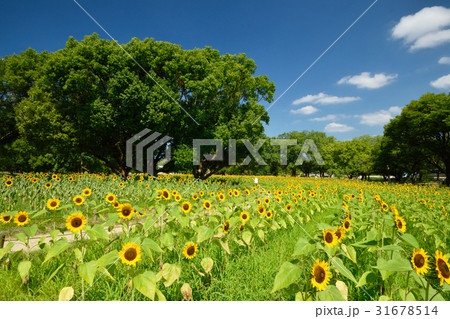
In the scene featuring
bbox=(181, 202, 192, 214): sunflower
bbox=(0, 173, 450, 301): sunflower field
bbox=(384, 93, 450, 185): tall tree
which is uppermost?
bbox=(384, 93, 450, 185): tall tree

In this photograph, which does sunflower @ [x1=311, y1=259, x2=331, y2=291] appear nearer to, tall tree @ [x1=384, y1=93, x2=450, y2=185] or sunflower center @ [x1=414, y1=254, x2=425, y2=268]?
sunflower center @ [x1=414, y1=254, x2=425, y2=268]

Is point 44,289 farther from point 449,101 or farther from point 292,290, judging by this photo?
point 449,101

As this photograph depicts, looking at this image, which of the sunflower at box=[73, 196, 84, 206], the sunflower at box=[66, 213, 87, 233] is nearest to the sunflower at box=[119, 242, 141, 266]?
the sunflower at box=[66, 213, 87, 233]

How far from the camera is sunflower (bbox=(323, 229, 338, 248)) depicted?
1823mm

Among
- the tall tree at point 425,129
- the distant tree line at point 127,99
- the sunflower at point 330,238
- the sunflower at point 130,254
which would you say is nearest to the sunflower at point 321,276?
the sunflower at point 330,238

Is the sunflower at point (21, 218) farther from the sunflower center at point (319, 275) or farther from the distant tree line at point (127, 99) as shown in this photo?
the distant tree line at point (127, 99)

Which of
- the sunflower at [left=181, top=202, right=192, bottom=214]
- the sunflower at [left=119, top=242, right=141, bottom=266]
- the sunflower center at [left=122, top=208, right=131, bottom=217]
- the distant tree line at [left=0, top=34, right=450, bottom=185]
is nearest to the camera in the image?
the sunflower at [left=119, top=242, right=141, bottom=266]

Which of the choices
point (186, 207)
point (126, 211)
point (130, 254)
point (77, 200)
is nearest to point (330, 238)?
point (130, 254)

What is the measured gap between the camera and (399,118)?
74.1ft

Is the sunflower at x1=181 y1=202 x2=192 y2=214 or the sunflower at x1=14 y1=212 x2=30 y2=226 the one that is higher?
the sunflower at x1=14 y1=212 x2=30 y2=226

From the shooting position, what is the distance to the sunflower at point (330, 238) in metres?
1.82

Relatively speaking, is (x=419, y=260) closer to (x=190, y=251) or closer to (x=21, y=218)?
(x=190, y=251)

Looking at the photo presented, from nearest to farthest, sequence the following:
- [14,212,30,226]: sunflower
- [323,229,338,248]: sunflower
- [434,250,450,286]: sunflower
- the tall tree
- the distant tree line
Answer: [434,250,450,286]: sunflower < [323,229,338,248]: sunflower < [14,212,30,226]: sunflower < the distant tree line < the tall tree
